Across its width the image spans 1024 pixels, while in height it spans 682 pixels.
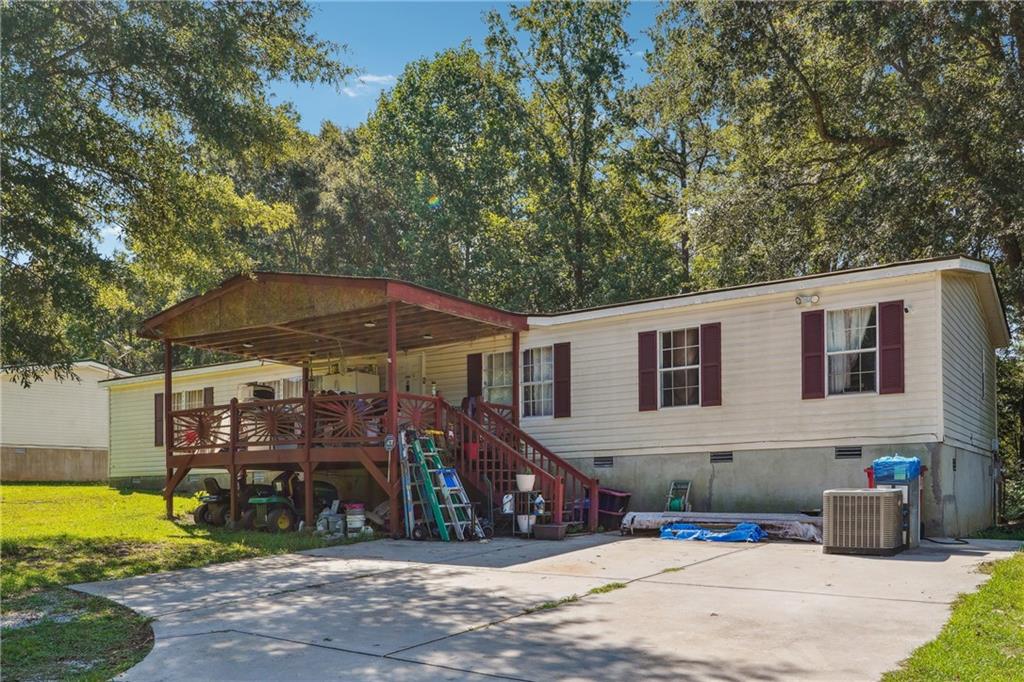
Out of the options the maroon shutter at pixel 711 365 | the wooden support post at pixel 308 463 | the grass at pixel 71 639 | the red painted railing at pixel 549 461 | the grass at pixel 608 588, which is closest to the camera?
the grass at pixel 71 639

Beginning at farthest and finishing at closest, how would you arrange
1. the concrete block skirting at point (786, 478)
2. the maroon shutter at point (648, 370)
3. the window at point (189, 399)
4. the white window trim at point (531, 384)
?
the window at point (189, 399), the white window trim at point (531, 384), the maroon shutter at point (648, 370), the concrete block skirting at point (786, 478)

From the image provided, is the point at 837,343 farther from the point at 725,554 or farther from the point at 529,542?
the point at 529,542

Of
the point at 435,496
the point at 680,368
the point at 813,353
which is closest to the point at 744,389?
the point at 680,368

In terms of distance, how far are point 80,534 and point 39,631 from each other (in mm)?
6486

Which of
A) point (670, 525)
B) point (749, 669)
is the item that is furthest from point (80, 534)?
point (749, 669)

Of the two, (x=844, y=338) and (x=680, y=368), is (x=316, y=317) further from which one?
(x=844, y=338)

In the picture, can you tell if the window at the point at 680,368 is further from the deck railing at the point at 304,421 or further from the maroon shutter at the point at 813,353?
the deck railing at the point at 304,421

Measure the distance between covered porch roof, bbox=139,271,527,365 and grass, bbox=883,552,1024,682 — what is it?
8116 mm

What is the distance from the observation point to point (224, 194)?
13.8 m

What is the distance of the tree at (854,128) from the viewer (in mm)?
17156

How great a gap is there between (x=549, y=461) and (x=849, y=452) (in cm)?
465

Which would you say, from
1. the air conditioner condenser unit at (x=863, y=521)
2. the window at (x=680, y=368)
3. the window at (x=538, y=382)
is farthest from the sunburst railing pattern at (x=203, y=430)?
the air conditioner condenser unit at (x=863, y=521)

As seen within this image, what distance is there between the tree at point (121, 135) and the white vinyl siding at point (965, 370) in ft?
32.3

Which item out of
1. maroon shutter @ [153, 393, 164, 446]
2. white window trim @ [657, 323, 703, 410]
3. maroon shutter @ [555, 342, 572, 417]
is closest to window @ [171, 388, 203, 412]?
maroon shutter @ [153, 393, 164, 446]
